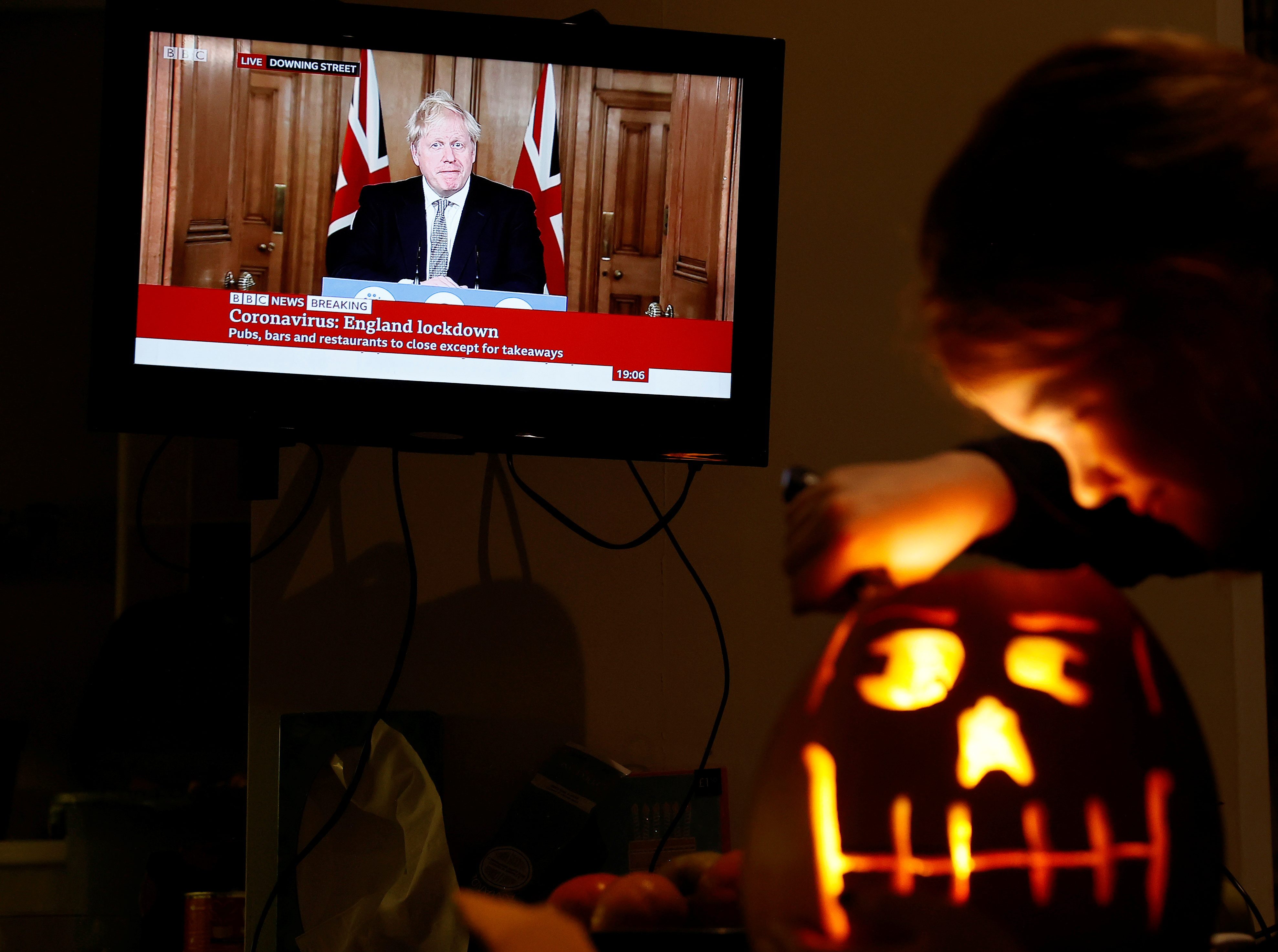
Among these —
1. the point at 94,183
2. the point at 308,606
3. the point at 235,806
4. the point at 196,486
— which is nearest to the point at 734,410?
the point at 308,606

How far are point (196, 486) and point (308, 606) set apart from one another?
72 cm

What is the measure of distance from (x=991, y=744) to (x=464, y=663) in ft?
2.73

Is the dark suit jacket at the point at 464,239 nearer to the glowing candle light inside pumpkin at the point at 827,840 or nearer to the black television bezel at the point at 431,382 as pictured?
the black television bezel at the point at 431,382

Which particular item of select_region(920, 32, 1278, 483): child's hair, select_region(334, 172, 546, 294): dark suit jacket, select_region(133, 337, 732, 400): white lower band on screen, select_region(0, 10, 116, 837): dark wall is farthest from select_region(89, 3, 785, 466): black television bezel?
select_region(0, 10, 116, 837): dark wall

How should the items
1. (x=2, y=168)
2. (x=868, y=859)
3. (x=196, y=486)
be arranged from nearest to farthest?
(x=868, y=859) < (x=196, y=486) < (x=2, y=168)

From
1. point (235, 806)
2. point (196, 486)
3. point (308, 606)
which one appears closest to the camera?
point (308, 606)

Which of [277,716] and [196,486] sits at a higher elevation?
[196,486]

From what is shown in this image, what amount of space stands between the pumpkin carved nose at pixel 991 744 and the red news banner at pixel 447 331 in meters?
0.64

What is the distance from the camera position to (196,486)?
1.79 meters

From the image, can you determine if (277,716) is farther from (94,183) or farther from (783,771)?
(94,183)

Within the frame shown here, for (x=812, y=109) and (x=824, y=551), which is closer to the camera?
(x=824, y=551)

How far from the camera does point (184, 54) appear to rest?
40.8 inches

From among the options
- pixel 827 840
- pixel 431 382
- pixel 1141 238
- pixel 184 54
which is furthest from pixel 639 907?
pixel 184 54
